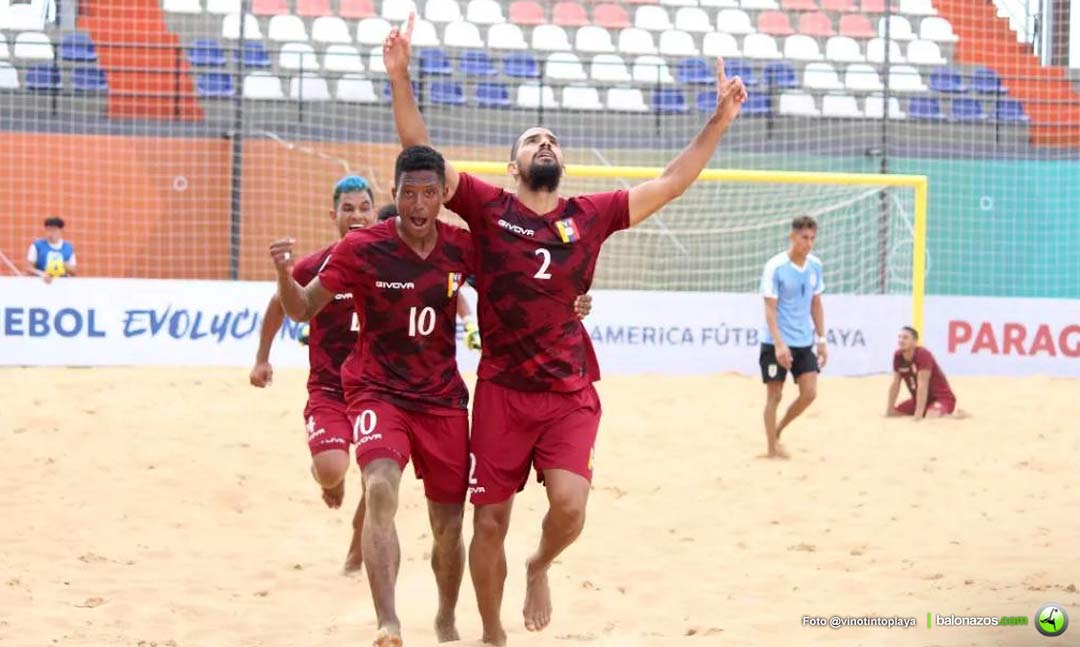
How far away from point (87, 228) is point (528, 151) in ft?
40.9

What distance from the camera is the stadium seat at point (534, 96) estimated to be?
18.5 m

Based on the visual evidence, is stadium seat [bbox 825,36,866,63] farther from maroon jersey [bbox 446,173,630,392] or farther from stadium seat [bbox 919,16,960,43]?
maroon jersey [bbox 446,173,630,392]

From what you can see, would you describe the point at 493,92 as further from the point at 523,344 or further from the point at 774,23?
the point at 523,344

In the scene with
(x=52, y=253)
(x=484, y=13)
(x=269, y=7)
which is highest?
(x=484, y=13)

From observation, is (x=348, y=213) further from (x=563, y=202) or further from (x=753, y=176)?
(x=753, y=176)

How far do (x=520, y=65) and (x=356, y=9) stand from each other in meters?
2.83

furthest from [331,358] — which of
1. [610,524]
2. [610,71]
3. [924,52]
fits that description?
[924,52]

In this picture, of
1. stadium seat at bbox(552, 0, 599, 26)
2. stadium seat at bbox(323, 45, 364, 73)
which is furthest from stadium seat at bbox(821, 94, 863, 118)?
stadium seat at bbox(323, 45, 364, 73)

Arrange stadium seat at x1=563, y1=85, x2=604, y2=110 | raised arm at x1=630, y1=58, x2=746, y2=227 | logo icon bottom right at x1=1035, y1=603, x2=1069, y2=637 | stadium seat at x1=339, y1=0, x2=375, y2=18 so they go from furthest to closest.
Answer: stadium seat at x1=339, y1=0, x2=375, y2=18, stadium seat at x1=563, y1=85, x2=604, y2=110, logo icon bottom right at x1=1035, y1=603, x2=1069, y2=637, raised arm at x1=630, y1=58, x2=746, y2=227

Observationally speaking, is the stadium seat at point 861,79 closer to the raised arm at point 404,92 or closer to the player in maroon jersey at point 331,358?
the player in maroon jersey at point 331,358

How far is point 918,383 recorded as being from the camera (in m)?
13.9

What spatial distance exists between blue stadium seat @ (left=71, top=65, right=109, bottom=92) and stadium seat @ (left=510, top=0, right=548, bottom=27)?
614 centimetres

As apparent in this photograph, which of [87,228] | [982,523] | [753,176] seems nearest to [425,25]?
[87,228]

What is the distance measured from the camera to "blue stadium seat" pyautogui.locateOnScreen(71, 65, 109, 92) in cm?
1742
